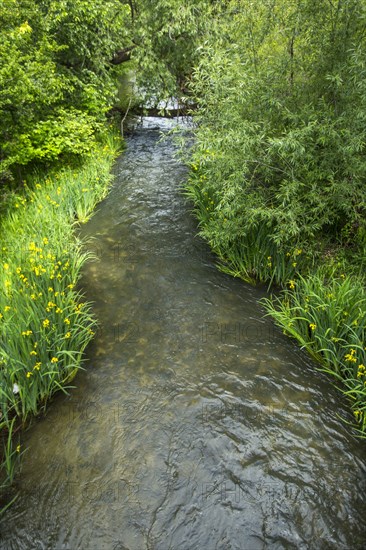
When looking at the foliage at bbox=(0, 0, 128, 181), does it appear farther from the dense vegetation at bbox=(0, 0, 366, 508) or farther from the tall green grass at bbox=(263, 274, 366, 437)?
the tall green grass at bbox=(263, 274, 366, 437)

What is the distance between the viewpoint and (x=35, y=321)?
3.98 metres

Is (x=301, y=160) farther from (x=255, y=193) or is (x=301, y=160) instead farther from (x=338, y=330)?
(x=338, y=330)

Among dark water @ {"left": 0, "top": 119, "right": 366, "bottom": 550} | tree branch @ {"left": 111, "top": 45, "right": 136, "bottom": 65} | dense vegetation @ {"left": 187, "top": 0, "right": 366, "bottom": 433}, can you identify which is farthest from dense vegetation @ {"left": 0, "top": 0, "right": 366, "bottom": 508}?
tree branch @ {"left": 111, "top": 45, "right": 136, "bottom": 65}

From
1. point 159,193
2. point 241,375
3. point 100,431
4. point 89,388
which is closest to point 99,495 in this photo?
point 100,431

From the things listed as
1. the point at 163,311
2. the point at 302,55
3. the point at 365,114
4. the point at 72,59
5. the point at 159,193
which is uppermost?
the point at 72,59

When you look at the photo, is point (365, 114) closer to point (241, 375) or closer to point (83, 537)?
point (241, 375)

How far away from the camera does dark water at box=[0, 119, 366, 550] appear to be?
289 cm

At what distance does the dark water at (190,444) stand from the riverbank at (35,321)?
21cm

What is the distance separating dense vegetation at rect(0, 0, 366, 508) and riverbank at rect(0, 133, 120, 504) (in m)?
0.02

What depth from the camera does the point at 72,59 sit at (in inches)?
372

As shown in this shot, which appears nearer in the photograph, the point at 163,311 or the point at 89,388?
the point at 89,388

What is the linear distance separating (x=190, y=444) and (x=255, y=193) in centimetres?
342

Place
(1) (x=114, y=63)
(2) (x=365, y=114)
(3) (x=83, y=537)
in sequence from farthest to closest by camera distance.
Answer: (1) (x=114, y=63) → (2) (x=365, y=114) → (3) (x=83, y=537)

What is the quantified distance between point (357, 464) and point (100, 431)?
7.87 ft
